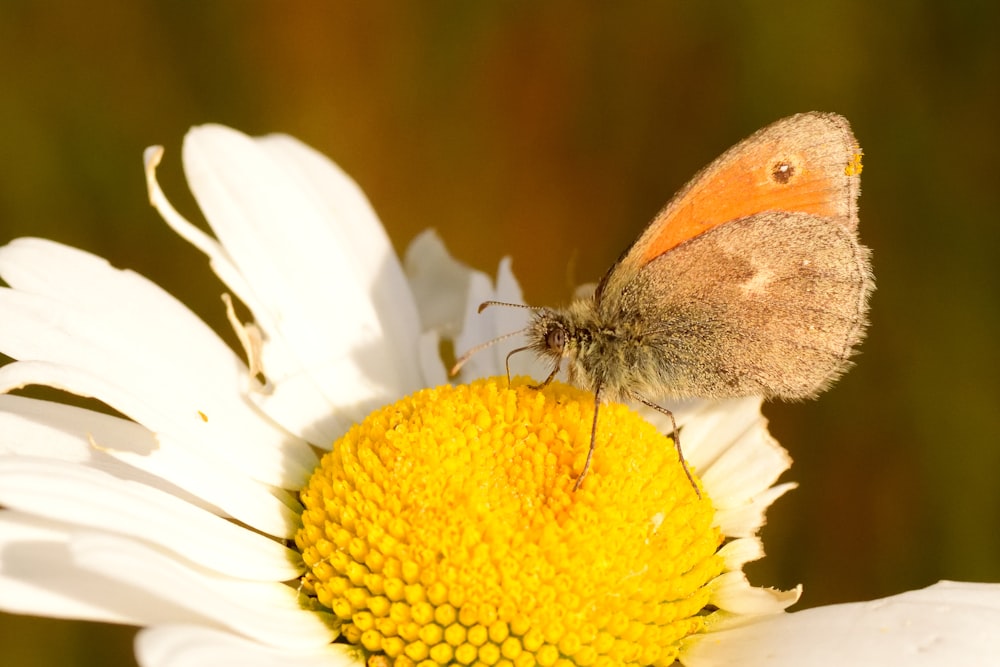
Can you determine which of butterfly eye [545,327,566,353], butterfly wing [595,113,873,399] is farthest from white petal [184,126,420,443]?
butterfly wing [595,113,873,399]

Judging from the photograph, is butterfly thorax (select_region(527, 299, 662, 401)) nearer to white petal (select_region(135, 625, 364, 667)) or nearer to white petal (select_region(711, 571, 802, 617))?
white petal (select_region(711, 571, 802, 617))

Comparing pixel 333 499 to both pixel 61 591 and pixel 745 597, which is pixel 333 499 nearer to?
pixel 61 591

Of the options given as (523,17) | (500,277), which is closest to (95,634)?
(500,277)

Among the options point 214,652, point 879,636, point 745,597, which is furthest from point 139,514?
point 879,636

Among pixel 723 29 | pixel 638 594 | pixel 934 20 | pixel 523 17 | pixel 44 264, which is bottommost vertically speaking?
pixel 638 594

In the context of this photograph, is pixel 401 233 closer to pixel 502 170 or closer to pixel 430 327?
pixel 502 170

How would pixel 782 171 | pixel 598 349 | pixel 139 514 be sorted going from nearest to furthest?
pixel 139 514 → pixel 782 171 → pixel 598 349
